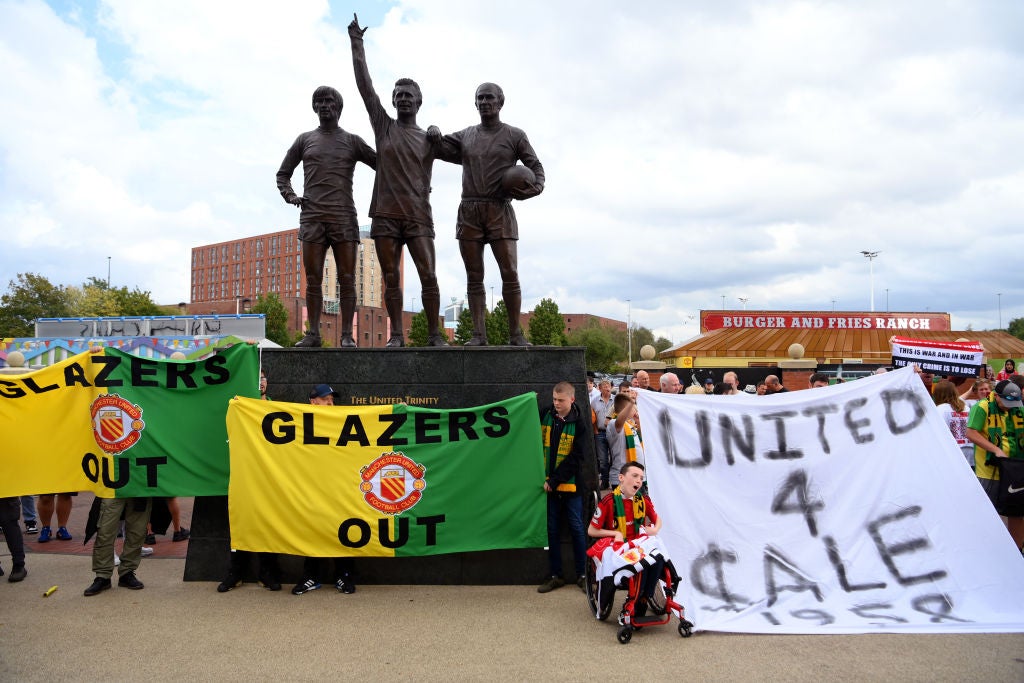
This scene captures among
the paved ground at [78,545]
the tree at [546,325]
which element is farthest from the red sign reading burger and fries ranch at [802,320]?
the paved ground at [78,545]

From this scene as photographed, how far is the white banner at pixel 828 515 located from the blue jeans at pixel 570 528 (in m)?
0.80

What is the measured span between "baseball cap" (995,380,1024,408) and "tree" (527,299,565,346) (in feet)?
162

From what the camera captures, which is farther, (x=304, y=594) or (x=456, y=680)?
(x=304, y=594)

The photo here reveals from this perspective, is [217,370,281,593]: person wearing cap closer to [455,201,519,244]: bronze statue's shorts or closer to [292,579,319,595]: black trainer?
[292,579,319,595]: black trainer

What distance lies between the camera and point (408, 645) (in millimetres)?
4680

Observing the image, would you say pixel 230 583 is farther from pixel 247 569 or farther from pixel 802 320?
pixel 802 320

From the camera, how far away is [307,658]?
4461mm

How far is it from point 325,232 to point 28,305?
5207cm

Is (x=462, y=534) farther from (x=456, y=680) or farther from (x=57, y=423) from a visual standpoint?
(x=57, y=423)

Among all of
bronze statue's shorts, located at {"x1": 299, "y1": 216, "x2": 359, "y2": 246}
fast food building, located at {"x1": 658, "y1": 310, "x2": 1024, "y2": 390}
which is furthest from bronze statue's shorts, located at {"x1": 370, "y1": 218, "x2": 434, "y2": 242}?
fast food building, located at {"x1": 658, "y1": 310, "x2": 1024, "y2": 390}

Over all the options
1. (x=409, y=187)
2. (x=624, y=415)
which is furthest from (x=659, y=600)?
(x=409, y=187)

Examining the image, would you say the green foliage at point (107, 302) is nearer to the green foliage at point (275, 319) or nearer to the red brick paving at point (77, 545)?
the green foliage at point (275, 319)

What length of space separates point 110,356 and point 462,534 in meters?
3.47

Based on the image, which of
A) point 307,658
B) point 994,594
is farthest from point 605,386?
point 307,658
